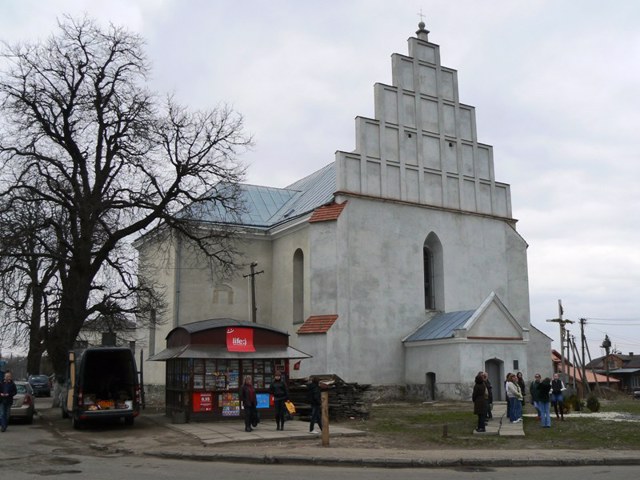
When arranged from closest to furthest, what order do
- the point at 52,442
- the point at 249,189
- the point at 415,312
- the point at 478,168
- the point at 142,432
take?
1. the point at 52,442
2. the point at 142,432
3. the point at 415,312
4. the point at 478,168
5. the point at 249,189

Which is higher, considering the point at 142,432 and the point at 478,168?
the point at 478,168

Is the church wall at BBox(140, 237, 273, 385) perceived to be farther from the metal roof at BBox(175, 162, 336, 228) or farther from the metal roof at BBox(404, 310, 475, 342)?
the metal roof at BBox(404, 310, 475, 342)

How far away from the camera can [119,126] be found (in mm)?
26047

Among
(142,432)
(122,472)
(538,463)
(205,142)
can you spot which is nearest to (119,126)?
(205,142)

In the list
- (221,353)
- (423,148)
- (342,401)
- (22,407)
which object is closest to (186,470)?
(221,353)

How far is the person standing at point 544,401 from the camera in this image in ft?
62.2

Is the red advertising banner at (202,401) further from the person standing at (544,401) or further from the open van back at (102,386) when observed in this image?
the person standing at (544,401)

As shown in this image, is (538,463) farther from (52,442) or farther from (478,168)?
(478,168)

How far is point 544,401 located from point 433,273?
1608 cm

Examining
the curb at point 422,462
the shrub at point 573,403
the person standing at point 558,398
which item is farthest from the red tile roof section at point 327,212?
the curb at point 422,462

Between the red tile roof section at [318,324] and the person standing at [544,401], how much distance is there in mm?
12619

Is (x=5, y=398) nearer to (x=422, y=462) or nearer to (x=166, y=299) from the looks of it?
(x=422, y=462)

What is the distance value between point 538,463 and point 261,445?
6.40 m

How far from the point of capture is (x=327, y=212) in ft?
105
